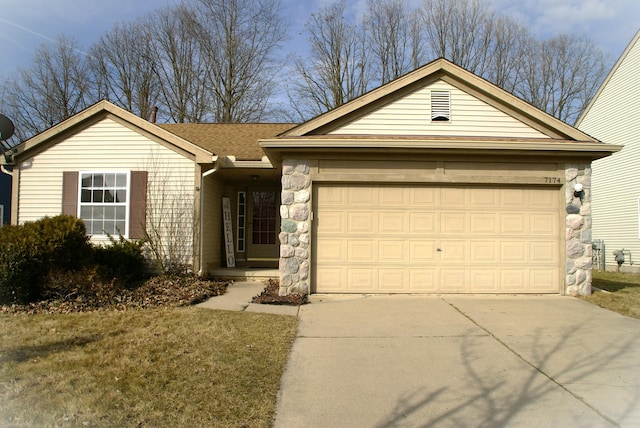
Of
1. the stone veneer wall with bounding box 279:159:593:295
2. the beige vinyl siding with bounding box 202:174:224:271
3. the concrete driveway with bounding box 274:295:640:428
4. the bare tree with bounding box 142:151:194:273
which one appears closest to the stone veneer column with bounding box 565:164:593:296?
the stone veneer wall with bounding box 279:159:593:295

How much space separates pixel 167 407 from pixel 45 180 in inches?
352

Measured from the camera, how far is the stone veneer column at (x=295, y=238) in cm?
886

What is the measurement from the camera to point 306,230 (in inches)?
350

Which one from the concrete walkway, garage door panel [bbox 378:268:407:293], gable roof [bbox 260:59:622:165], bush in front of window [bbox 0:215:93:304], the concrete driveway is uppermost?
gable roof [bbox 260:59:622:165]

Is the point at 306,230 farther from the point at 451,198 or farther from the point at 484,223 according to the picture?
the point at 484,223

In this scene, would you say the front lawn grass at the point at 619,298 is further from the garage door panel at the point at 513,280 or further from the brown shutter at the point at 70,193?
the brown shutter at the point at 70,193

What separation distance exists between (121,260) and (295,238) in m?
3.72

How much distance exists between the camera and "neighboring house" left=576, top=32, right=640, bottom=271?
1594 centimetres

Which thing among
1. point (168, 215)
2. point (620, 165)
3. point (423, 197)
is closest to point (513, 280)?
point (423, 197)

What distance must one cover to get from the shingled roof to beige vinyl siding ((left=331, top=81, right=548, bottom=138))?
11.0 ft

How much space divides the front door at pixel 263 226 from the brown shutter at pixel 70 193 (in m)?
4.61

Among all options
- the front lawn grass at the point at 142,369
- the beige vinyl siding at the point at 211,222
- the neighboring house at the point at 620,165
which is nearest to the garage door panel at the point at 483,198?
the front lawn grass at the point at 142,369

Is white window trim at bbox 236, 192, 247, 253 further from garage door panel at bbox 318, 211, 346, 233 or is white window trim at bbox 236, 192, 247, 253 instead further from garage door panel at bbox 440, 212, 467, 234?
garage door panel at bbox 440, 212, 467, 234

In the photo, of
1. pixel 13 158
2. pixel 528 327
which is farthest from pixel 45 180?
pixel 528 327
